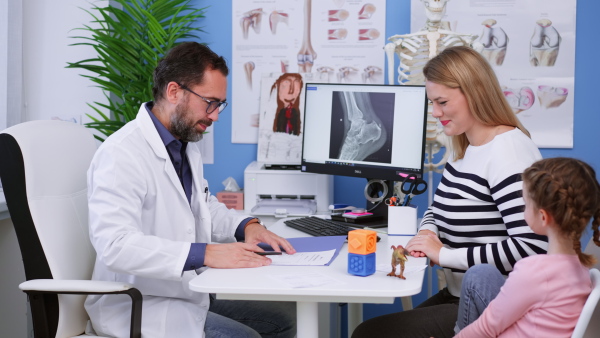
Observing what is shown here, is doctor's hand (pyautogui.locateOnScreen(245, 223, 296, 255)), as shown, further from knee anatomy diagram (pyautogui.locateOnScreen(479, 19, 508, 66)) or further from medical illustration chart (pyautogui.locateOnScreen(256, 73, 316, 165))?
knee anatomy diagram (pyautogui.locateOnScreen(479, 19, 508, 66))

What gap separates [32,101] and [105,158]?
1.80m

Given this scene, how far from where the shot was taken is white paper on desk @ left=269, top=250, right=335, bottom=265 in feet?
6.13

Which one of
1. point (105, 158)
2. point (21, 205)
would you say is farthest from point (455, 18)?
point (21, 205)

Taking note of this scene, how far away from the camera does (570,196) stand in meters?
1.54

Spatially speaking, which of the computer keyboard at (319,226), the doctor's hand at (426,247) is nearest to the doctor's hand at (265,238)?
the computer keyboard at (319,226)

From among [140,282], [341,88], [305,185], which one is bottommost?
[140,282]

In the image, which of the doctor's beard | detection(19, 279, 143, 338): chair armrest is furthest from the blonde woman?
the doctor's beard

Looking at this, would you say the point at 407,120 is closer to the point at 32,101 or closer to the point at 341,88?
the point at 341,88

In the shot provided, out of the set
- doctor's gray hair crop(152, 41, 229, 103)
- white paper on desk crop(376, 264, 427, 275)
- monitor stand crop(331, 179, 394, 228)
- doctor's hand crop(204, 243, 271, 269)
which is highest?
doctor's gray hair crop(152, 41, 229, 103)

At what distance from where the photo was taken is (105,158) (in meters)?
1.89

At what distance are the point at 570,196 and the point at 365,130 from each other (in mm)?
1332

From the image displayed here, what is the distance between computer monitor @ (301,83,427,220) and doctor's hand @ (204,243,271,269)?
3.15ft

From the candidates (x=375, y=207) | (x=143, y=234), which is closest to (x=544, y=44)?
(x=375, y=207)

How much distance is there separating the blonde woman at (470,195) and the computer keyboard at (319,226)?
1.05ft
